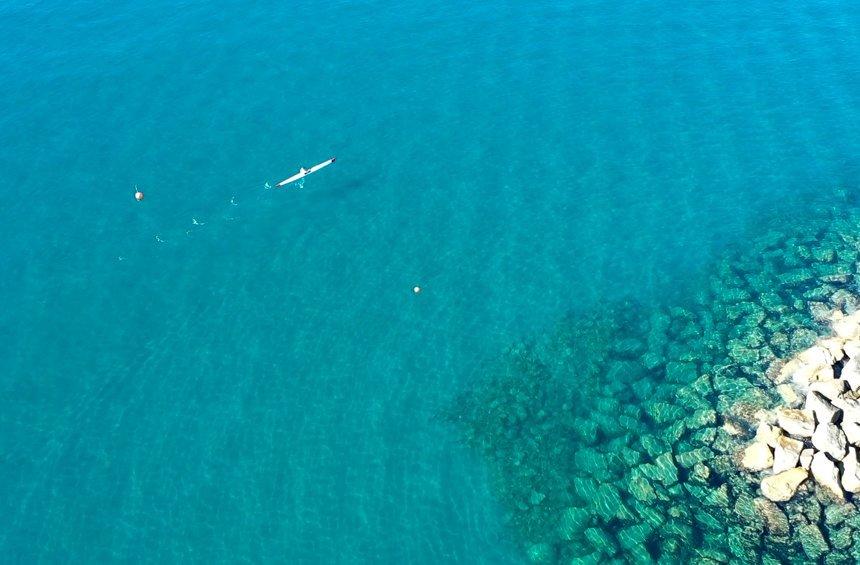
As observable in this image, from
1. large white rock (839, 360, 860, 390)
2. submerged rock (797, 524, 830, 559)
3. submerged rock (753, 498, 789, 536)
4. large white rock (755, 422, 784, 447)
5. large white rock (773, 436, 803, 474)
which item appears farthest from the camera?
large white rock (839, 360, 860, 390)

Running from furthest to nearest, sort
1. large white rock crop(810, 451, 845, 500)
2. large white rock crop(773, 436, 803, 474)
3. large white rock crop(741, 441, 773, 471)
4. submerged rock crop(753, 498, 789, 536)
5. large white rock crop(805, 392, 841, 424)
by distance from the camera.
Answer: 1. large white rock crop(741, 441, 773, 471)
2. large white rock crop(805, 392, 841, 424)
3. large white rock crop(773, 436, 803, 474)
4. large white rock crop(810, 451, 845, 500)
5. submerged rock crop(753, 498, 789, 536)

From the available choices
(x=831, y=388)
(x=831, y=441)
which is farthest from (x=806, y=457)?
(x=831, y=388)

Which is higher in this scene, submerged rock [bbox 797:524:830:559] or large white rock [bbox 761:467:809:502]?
large white rock [bbox 761:467:809:502]

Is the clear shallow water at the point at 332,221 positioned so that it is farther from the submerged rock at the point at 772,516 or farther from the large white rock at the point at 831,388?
the submerged rock at the point at 772,516

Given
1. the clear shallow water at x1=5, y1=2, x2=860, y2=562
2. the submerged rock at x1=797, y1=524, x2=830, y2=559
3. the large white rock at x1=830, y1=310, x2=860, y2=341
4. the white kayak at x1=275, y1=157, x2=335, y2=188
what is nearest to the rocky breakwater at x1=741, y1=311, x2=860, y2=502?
the large white rock at x1=830, y1=310, x2=860, y2=341

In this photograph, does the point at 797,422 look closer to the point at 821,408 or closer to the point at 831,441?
the point at 821,408

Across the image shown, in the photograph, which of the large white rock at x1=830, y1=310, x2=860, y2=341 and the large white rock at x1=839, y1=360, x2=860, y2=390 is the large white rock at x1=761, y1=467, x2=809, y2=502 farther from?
the large white rock at x1=830, y1=310, x2=860, y2=341

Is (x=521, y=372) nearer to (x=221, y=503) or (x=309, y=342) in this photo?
(x=309, y=342)

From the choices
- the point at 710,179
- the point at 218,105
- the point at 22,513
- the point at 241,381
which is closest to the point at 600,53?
the point at 710,179
